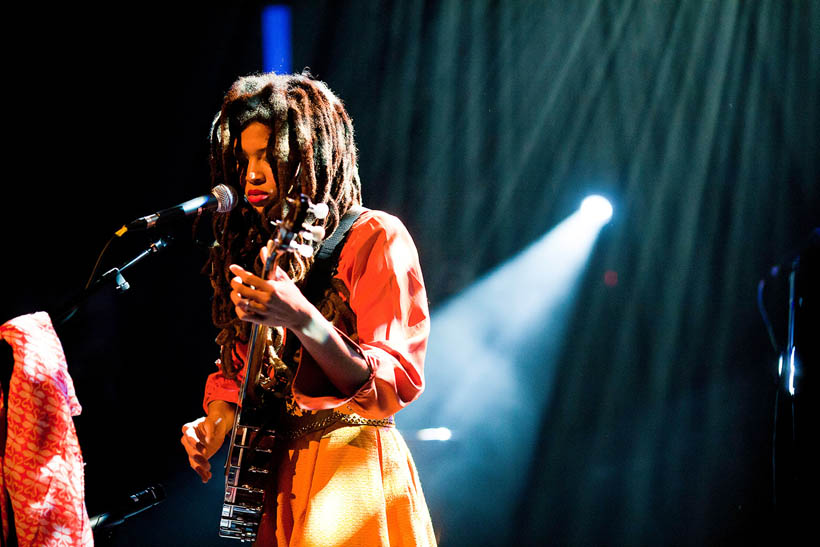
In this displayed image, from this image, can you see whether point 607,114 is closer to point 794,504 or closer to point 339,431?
point 794,504

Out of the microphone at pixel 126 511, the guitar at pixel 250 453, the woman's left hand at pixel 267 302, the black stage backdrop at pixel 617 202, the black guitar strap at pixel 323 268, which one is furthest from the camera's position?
the black stage backdrop at pixel 617 202

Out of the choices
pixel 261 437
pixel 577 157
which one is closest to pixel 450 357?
pixel 577 157

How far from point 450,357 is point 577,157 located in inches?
63.9

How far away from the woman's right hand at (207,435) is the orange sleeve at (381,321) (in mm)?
536

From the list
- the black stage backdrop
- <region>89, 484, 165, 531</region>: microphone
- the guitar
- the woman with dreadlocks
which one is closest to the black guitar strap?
the woman with dreadlocks

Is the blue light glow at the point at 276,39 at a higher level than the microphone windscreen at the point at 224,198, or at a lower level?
higher

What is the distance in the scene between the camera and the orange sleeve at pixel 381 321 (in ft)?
4.35

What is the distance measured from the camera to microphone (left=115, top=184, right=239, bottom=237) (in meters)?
1.73

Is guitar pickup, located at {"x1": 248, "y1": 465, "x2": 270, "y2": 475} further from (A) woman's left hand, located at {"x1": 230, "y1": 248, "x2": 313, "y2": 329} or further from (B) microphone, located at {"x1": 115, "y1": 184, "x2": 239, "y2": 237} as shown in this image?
(B) microphone, located at {"x1": 115, "y1": 184, "x2": 239, "y2": 237}

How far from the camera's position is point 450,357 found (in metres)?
4.71

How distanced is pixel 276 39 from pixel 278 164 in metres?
2.58

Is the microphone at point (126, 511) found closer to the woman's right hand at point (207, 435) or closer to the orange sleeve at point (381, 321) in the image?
the woman's right hand at point (207, 435)

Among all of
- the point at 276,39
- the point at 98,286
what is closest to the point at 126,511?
the point at 98,286

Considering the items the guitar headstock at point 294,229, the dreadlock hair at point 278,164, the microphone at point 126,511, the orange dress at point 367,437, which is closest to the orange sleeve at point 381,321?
the orange dress at point 367,437
